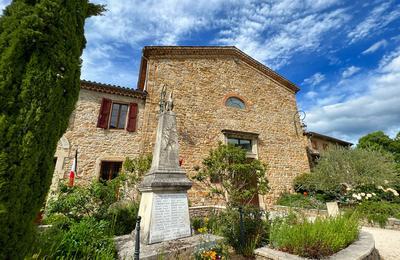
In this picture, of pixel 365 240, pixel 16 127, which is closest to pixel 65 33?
pixel 16 127

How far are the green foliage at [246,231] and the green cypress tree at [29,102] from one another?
11.3 ft

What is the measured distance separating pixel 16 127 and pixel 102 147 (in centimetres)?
710

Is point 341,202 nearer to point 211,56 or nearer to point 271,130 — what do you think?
point 271,130

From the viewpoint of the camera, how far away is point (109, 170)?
348 inches

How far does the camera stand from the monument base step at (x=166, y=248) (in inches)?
128

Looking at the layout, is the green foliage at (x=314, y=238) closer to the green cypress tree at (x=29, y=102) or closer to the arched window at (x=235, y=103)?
the green cypress tree at (x=29, y=102)

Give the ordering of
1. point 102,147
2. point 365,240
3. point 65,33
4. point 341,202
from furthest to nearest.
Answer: point 102,147, point 341,202, point 365,240, point 65,33

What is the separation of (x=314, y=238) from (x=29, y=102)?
427cm

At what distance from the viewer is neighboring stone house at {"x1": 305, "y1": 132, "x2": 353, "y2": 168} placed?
46.0 ft

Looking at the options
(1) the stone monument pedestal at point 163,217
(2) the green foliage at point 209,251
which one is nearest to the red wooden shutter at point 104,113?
(1) the stone monument pedestal at point 163,217

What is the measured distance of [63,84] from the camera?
268cm

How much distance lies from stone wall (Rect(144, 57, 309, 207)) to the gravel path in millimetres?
5458

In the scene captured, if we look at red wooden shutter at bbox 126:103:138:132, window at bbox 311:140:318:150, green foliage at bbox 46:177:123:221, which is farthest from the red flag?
window at bbox 311:140:318:150

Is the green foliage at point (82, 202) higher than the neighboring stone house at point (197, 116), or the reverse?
the neighboring stone house at point (197, 116)
